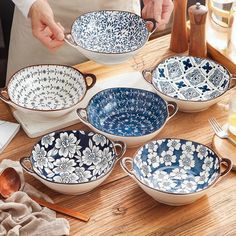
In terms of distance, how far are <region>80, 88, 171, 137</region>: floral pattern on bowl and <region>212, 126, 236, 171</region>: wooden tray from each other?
5.1 inches

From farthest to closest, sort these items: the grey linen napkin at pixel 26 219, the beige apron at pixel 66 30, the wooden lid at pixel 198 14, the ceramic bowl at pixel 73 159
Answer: the beige apron at pixel 66 30 → the wooden lid at pixel 198 14 → the ceramic bowl at pixel 73 159 → the grey linen napkin at pixel 26 219

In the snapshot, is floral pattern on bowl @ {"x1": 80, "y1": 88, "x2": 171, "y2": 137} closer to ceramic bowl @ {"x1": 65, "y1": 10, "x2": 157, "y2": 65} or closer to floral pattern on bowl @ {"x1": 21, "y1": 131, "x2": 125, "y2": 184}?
floral pattern on bowl @ {"x1": 21, "y1": 131, "x2": 125, "y2": 184}

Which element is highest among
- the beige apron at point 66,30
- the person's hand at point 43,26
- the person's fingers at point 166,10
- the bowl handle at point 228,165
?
the person's hand at point 43,26

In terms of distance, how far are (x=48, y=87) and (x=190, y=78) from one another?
1.25ft

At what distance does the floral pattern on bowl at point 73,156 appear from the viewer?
1.18m

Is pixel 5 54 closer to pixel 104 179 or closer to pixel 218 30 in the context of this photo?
pixel 218 30

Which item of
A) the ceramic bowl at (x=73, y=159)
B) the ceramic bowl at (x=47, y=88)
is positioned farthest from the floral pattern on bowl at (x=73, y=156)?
the ceramic bowl at (x=47, y=88)

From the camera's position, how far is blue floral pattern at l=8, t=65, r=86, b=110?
1.40m

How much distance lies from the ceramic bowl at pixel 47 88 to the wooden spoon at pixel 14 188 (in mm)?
212

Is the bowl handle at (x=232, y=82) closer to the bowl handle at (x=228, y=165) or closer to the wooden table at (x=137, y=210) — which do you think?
the wooden table at (x=137, y=210)

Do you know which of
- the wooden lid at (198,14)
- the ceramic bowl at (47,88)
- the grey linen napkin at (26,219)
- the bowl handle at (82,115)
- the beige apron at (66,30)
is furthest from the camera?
the beige apron at (66,30)

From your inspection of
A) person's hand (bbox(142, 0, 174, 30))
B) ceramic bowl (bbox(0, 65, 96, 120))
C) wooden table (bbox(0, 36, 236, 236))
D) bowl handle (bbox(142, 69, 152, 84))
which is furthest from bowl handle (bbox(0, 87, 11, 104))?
person's hand (bbox(142, 0, 174, 30))

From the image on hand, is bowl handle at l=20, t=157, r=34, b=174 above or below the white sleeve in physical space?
below

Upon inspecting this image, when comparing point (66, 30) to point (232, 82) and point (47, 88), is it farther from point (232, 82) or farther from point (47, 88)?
point (232, 82)
